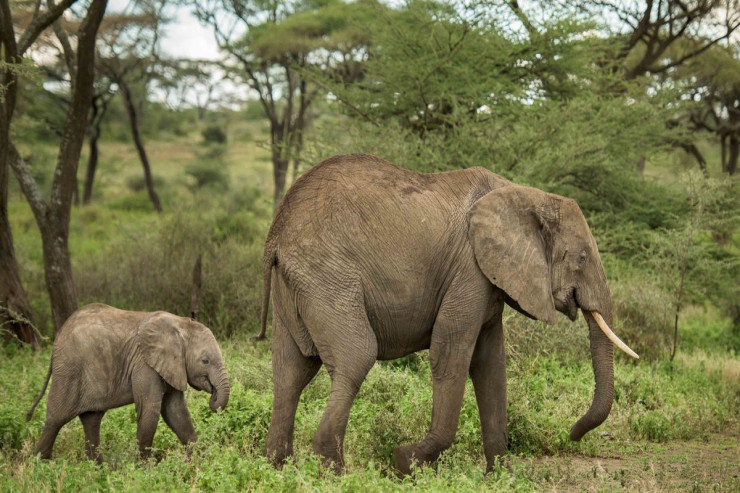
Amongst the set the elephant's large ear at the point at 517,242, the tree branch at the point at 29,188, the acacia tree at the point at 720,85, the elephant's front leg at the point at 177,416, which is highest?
the acacia tree at the point at 720,85

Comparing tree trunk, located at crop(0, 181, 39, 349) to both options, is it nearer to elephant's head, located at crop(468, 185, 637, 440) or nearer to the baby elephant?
the baby elephant

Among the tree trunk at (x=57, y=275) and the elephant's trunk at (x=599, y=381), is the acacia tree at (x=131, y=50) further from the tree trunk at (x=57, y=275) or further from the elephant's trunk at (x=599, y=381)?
the elephant's trunk at (x=599, y=381)

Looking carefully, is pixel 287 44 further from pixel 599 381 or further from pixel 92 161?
pixel 599 381

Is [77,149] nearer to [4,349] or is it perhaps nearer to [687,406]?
[4,349]

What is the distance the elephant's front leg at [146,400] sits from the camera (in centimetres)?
614

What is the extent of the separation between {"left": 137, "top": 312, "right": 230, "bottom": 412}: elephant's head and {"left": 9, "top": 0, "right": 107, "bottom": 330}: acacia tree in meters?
5.99

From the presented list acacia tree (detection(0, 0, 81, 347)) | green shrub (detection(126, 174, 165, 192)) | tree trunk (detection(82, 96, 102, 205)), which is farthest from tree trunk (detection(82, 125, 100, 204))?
acacia tree (detection(0, 0, 81, 347))

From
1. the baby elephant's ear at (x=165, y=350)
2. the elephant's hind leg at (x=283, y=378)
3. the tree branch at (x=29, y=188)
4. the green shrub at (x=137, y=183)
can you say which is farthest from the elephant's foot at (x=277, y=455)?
the green shrub at (x=137, y=183)

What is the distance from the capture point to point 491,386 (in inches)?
237

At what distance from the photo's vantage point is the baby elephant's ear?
620 centimetres

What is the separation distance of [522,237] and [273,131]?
19782mm

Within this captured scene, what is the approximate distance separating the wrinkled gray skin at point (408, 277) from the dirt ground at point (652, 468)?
664 millimetres

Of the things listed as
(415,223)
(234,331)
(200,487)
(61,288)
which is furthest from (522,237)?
(61,288)

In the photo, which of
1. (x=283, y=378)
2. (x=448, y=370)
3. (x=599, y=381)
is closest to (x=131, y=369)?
(x=283, y=378)
